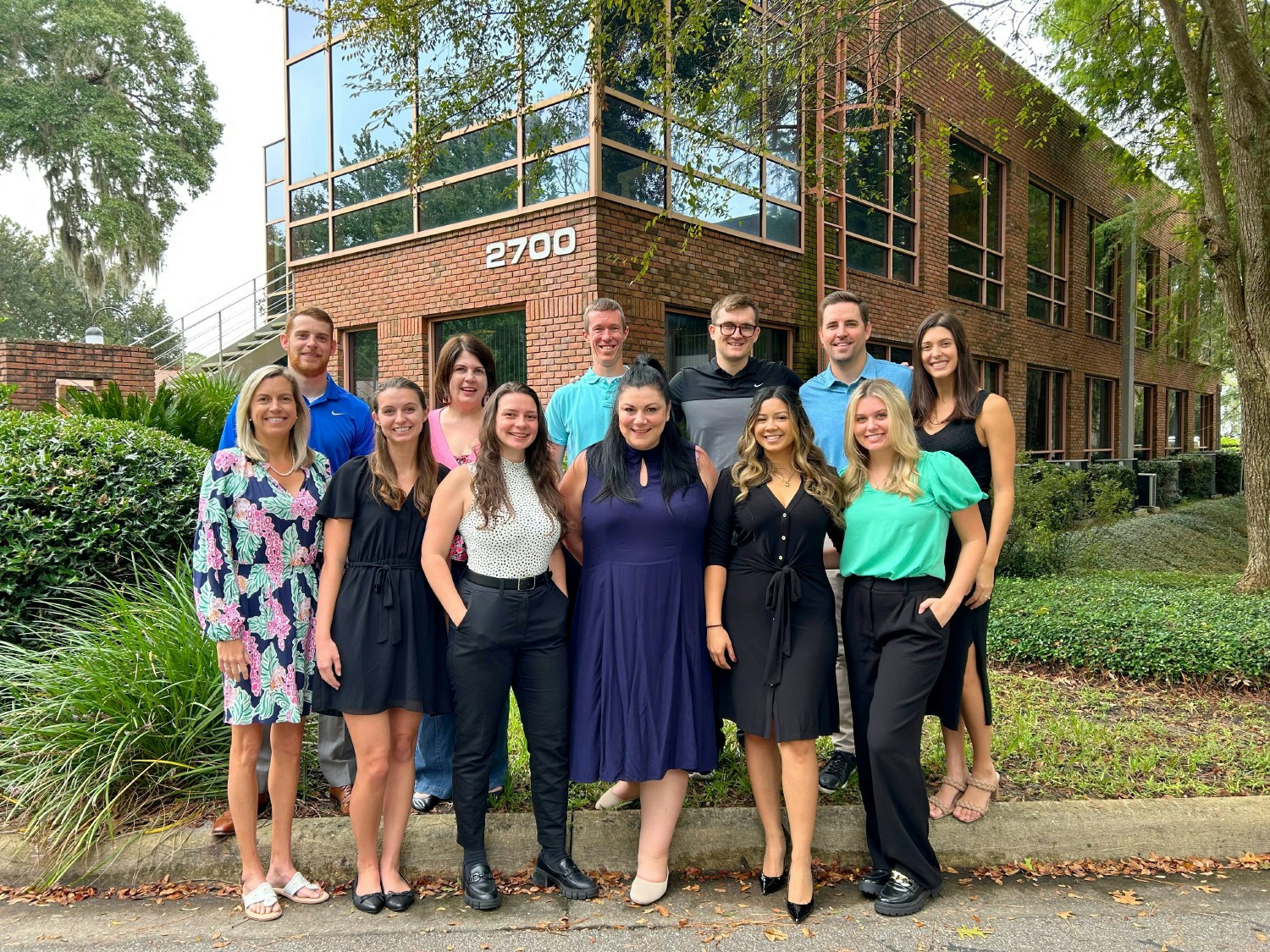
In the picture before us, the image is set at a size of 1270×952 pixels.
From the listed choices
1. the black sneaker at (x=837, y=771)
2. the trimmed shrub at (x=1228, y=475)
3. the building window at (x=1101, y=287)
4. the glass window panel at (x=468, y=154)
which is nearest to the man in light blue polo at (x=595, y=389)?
the black sneaker at (x=837, y=771)

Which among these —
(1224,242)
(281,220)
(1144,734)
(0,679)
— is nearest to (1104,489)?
(1224,242)

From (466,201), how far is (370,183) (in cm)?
186

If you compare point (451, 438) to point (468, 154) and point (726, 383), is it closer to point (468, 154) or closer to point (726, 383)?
point (726, 383)

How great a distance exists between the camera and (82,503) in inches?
179

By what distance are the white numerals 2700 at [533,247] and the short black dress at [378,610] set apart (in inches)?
251

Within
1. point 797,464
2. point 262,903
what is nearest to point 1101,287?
point 797,464

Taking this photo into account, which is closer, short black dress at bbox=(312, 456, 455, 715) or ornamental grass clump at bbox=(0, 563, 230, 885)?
short black dress at bbox=(312, 456, 455, 715)

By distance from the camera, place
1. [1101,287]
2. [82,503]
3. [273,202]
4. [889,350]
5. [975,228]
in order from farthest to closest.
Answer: [1101,287] < [975,228] < [273,202] < [889,350] < [82,503]

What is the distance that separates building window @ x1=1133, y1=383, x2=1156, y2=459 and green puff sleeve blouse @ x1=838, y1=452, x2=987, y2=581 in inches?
905

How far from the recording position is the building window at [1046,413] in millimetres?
17578

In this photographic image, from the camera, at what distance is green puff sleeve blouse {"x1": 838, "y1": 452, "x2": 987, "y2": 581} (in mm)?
3240

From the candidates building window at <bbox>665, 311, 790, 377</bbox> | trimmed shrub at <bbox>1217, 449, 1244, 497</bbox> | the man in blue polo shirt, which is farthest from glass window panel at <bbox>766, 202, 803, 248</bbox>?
trimmed shrub at <bbox>1217, 449, 1244, 497</bbox>

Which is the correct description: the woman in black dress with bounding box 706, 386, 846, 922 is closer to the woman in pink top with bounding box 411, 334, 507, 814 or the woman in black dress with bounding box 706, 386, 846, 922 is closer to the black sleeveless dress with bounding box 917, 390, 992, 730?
the black sleeveless dress with bounding box 917, 390, 992, 730

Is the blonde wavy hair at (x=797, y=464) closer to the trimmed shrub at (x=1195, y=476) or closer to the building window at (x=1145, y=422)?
the trimmed shrub at (x=1195, y=476)
